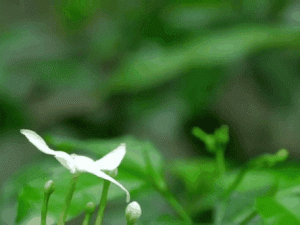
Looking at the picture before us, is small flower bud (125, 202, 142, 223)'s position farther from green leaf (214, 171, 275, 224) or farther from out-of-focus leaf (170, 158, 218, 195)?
out-of-focus leaf (170, 158, 218, 195)

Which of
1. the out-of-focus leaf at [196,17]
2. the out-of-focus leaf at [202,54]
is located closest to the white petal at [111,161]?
the out-of-focus leaf at [202,54]

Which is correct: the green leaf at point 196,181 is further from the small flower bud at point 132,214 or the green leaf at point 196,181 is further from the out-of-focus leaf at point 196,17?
the out-of-focus leaf at point 196,17

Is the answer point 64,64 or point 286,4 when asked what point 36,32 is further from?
point 286,4

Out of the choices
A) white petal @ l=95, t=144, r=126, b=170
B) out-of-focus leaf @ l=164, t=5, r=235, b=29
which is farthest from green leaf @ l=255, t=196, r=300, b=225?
out-of-focus leaf @ l=164, t=5, r=235, b=29

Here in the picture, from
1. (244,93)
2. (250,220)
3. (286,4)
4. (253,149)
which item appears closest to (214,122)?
(253,149)

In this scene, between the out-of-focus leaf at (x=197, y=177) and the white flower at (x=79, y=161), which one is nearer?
the white flower at (x=79, y=161)

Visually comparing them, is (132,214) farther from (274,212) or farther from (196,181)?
(196,181)
